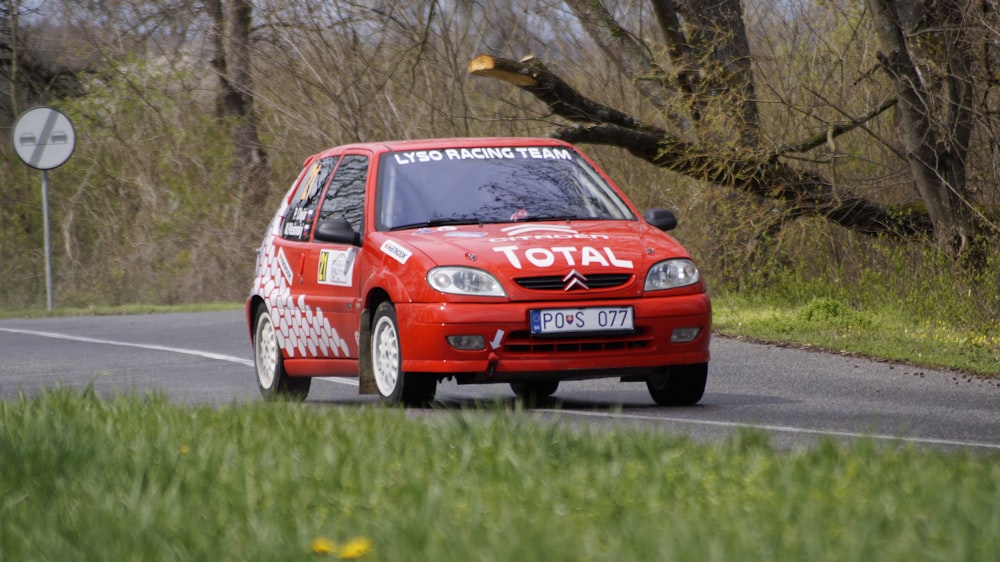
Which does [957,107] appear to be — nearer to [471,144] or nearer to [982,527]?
[471,144]

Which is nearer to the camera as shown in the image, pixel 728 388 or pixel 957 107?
pixel 728 388

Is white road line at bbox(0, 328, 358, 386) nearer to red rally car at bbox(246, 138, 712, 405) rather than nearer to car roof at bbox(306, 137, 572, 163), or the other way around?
red rally car at bbox(246, 138, 712, 405)

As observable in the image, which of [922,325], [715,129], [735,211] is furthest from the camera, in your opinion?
[735,211]

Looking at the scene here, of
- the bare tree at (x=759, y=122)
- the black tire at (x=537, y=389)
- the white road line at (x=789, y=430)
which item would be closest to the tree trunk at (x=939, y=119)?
the bare tree at (x=759, y=122)

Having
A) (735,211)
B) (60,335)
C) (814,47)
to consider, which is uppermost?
(814,47)

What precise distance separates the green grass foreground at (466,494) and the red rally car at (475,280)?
182 cm

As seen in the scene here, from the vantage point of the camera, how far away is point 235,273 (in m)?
29.2

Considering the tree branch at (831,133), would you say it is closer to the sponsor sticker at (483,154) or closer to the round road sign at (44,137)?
the sponsor sticker at (483,154)

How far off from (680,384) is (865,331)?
609 centimetres

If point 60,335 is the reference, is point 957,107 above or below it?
above

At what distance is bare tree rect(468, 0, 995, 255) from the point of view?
53.0 ft

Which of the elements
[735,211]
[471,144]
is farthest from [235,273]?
[471,144]

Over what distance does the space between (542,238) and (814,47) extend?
8743 mm

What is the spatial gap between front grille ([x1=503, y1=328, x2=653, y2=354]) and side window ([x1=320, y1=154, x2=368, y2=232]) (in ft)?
5.33
